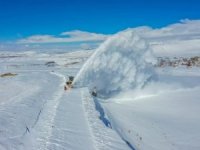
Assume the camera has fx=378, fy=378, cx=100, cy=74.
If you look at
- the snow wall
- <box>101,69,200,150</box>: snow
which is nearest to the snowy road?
<box>101,69,200,150</box>: snow

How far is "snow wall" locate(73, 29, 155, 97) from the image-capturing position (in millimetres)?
27406

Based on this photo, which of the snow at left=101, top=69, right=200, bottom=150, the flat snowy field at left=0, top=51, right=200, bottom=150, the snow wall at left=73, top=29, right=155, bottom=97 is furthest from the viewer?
the snow wall at left=73, top=29, right=155, bottom=97

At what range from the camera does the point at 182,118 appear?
18328 millimetres

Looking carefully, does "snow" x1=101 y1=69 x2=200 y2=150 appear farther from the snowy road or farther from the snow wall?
the snowy road

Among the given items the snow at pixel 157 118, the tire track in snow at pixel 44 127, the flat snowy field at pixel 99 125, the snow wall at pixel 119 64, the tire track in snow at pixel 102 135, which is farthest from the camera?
the snow wall at pixel 119 64

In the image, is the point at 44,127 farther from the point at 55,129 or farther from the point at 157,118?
the point at 157,118

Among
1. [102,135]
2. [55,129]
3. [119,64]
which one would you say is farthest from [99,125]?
[119,64]

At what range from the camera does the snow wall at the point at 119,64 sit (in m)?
27.4

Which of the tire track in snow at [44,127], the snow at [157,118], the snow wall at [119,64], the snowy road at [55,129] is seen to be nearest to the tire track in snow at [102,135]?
the snowy road at [55,129]

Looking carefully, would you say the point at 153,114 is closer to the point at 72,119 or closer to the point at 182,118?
the point at 182,118

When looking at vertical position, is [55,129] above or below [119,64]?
below

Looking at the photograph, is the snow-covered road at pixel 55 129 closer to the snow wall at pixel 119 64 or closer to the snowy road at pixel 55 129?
the snowy road at pixel 55 129

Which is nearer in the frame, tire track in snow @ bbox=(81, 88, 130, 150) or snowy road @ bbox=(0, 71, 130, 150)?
snowy road @ bbox=(0, 71, 130, 150)

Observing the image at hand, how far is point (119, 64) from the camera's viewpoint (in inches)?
1080
